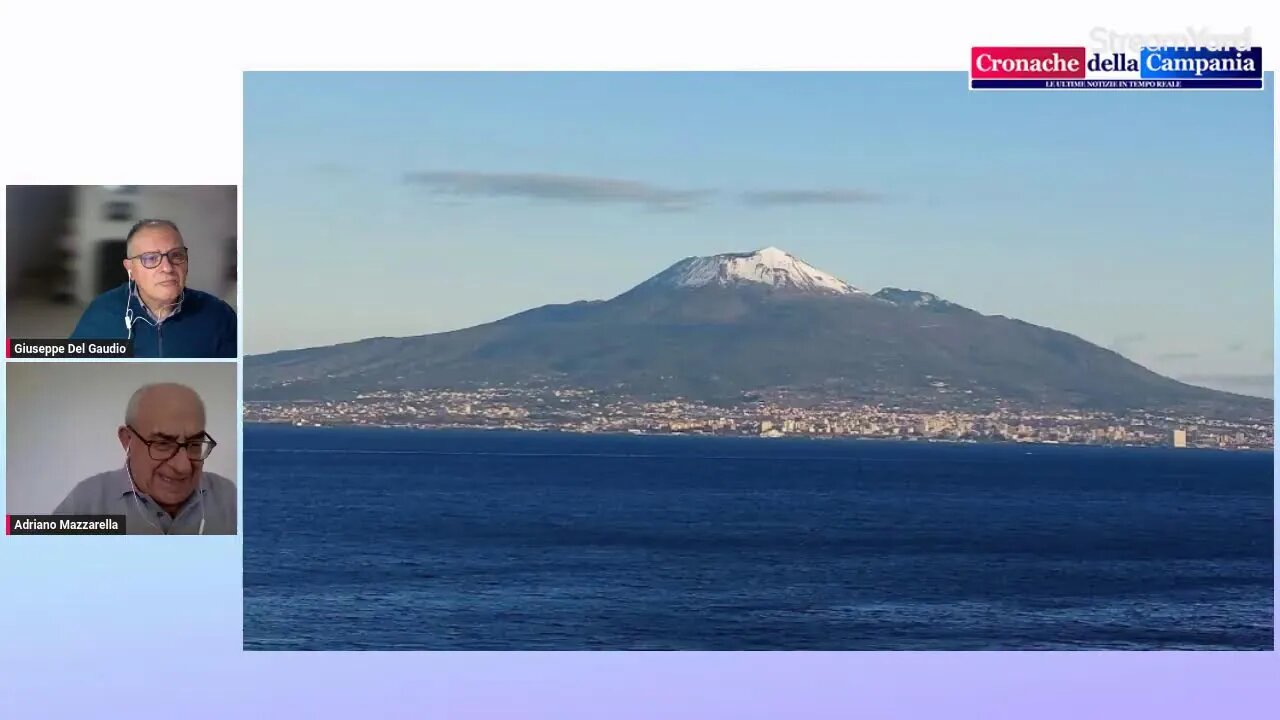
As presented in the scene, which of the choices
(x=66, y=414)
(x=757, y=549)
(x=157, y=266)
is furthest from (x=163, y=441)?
(x=757, y=549)

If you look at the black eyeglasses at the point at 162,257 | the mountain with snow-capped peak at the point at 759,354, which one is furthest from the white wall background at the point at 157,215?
the mountain with snow-capped peak at the point at 759,354

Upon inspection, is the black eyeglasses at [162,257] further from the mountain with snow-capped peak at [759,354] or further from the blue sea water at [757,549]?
the mountain with snow-capped peak at [759,354]

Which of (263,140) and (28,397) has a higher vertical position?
(263,140)

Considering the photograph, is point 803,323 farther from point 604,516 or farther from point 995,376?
point 604,516

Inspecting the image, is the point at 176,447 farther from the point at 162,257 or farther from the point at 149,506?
the point at 162,257

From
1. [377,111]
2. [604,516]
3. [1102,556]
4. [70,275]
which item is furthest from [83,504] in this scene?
[377,111]

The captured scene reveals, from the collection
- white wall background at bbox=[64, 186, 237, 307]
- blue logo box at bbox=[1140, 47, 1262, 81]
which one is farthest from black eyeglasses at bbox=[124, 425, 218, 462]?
blue logo box at bbox=[1140, 47, 1262, 81]

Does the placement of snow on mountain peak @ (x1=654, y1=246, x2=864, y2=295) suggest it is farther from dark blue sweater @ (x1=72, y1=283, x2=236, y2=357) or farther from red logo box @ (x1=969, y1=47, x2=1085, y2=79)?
dark blue sweater @ (x1=72, y1=283, x2=236, y2=357)
